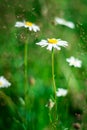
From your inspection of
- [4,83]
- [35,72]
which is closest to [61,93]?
[4,83]

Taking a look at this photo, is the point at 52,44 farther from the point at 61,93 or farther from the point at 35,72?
the point at 35,72

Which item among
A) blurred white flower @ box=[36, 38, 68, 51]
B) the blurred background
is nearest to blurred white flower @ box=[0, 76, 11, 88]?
the blurred background

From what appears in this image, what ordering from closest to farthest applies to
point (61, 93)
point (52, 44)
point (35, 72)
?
point (52, 44) → point (61, 93) → point (35, 72)

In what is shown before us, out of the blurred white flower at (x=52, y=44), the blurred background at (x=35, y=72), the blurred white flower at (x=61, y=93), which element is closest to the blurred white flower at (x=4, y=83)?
the blurred background at (x=35, y=72)

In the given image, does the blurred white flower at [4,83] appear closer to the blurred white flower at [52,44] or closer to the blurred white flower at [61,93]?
the blurred white flower at [61,93]

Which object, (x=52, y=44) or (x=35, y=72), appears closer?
(x=52, y=44)

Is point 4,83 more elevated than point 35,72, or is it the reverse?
point 35,72

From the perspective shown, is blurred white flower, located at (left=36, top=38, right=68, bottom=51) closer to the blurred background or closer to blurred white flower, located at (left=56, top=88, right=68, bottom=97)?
the blurred background

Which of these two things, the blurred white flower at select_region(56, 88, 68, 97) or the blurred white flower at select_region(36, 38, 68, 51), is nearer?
the blurred white flower at select_region(36, 38, 68, 51)

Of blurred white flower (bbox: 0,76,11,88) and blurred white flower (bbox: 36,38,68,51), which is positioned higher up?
blurred white flower (bbox: 36,38,68,51)
